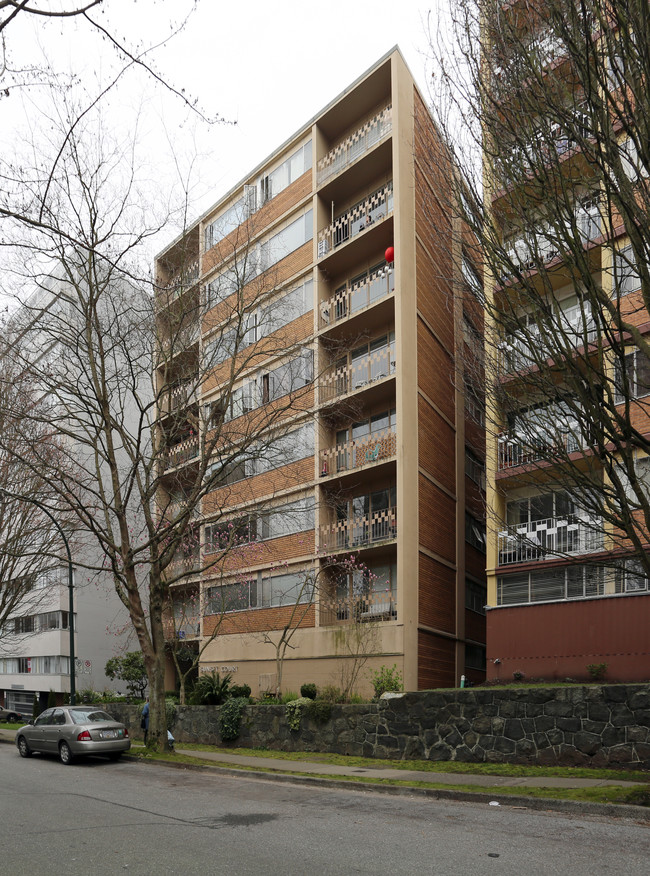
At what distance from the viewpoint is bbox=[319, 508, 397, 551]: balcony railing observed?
24797 mm

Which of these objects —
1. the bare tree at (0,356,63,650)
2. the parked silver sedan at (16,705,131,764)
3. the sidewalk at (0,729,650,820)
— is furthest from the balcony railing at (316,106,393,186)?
the sidewalk at (0,729,650,820)

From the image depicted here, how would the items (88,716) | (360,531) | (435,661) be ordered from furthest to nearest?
(360,531)
(435,661)
(88,716)

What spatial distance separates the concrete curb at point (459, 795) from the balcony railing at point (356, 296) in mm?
15212

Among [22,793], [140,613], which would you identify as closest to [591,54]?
[22,793]

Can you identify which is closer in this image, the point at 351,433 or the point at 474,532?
the point at 351,433

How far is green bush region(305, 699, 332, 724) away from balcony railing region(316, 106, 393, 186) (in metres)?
17.4

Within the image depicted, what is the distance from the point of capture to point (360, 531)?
26094 mm

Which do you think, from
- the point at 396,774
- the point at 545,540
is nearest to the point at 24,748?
the point at 396,774

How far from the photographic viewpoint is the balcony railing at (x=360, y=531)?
24.8 m

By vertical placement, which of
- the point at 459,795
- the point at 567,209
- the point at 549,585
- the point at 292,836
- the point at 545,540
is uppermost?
the point at 567,209

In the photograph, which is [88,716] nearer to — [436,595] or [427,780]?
[427,780]

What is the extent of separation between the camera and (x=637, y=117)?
408 inches

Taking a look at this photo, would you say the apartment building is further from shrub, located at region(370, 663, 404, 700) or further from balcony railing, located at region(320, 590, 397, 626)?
balcony railing, located at region(320, 590, 397, 626)

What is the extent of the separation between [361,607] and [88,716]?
856cm
